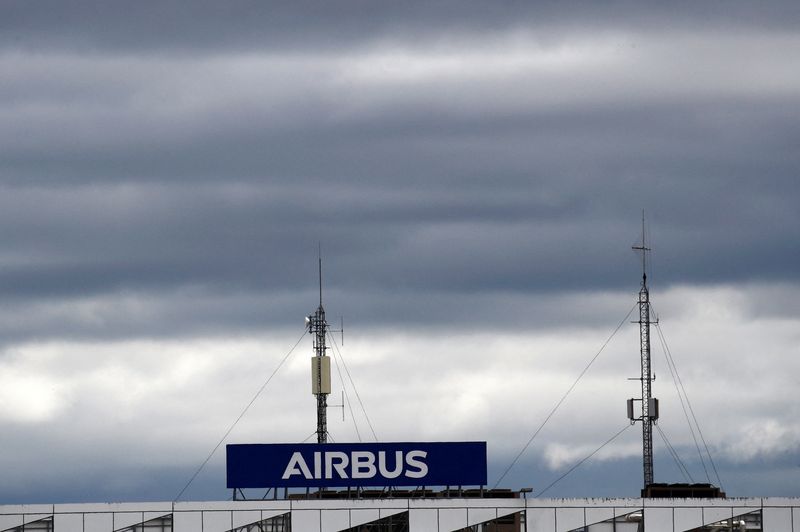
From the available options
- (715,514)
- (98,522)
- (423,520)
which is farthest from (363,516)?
(715,514)

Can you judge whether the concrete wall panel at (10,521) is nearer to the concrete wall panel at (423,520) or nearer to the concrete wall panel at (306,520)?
the concrete wall panel at (306,520)

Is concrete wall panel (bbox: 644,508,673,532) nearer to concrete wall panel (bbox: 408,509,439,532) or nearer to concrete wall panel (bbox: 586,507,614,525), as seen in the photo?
concrete wall panel (bbox: 586,507,614,525)

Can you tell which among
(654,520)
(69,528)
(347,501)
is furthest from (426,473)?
(69,528)

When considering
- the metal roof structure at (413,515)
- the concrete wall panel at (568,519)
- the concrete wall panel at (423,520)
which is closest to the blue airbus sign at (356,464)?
the metal roof structure at (413,515)

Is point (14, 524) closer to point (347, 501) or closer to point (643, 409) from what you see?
point (347, 501)

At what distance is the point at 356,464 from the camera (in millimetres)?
141500

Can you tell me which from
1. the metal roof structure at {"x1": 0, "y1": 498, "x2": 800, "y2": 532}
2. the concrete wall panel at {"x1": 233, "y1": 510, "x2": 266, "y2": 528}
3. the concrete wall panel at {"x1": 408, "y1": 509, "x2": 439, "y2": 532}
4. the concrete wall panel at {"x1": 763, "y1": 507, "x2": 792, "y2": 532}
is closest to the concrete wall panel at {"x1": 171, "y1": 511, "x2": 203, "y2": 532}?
the metal roof structure at {"x1": 0, "y1": 498, "x2": 800, "y2": 532}

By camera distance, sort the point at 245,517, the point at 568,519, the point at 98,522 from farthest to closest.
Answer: the point at 568,519 → the point at 245,517 → the point at 98,522

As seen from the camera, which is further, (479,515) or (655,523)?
(655,523)

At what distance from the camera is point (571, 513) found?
140125 millimetres

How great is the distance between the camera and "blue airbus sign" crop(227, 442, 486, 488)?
461 ft

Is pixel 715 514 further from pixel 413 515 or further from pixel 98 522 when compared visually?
pixel 98 522

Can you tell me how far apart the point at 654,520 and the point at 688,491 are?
17.8m

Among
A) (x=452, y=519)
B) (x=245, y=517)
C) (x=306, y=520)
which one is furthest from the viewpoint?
(x=452, y=519)
